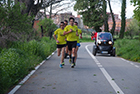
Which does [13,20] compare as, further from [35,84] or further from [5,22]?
[35,84]

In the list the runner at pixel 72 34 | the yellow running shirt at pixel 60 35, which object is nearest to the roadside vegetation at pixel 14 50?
the yellow running shirt at pixel 60 35

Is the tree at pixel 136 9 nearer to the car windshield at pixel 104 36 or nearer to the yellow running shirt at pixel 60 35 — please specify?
the car windshield at pixel 104 36

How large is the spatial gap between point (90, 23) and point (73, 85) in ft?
190

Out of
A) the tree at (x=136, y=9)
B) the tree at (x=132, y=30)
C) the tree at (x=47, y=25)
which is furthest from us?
the tree at (x=132, y=30)

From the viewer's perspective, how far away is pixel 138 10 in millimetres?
18172

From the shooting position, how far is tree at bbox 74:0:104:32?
64625mm

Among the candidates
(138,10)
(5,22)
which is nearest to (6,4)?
(5,22)

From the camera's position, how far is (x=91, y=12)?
219 feet

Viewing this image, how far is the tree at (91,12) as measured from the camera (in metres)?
64.6

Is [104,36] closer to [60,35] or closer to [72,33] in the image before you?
[60,35]

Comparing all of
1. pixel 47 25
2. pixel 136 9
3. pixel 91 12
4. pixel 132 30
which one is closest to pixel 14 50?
pixel 136 9

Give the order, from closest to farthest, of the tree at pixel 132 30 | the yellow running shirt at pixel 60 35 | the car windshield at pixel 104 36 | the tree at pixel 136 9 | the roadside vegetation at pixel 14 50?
the roadside vegetation at pixel 14 50, the yellow running shirt at pixel 60 35, the tree at pixel 136 9, the car windshield at pixel 104 36, the tree at pixel 132 30

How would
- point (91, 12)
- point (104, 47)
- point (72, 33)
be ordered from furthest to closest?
point (91, 12) → point (104, 47) → point (72, 33)

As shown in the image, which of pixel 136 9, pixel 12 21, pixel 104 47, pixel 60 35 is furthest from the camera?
pixel 104 47
